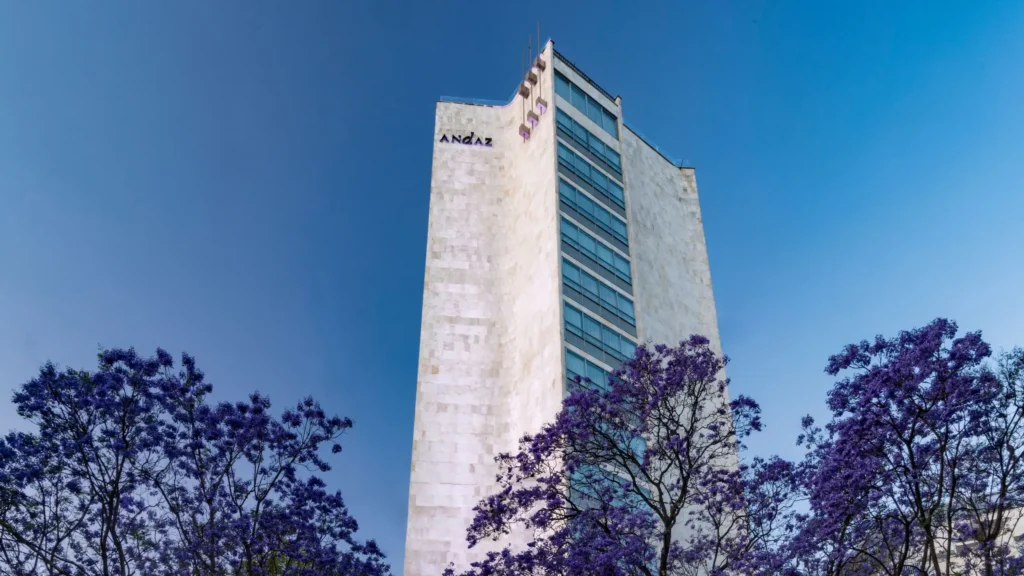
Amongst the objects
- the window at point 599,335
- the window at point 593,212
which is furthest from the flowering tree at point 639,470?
the window at point 593,212

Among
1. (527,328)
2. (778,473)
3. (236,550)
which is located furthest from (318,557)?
(527,328)

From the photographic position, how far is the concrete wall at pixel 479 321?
46.1 meters

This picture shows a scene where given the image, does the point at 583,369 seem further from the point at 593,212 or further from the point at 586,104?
the point at 586,104

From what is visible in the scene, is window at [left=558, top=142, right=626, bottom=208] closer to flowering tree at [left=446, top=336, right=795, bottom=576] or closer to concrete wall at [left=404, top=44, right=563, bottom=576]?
concrete wall at [left=404, top=44, right=563, bottom=576]

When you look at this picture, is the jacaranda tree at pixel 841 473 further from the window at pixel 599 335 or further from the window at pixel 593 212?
the window at pixel 593 212

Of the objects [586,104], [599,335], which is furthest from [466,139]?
[599,335]

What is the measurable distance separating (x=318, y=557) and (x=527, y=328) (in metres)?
26.6

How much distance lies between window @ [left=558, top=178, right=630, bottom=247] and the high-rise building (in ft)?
0.29

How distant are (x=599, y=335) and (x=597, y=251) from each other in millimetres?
5966

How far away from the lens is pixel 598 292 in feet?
165

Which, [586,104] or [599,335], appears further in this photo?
[586,104]

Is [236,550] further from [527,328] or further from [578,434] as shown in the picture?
[527,328]

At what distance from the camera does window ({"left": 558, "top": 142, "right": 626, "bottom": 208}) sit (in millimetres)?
54375

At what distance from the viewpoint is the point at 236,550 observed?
24141mm
